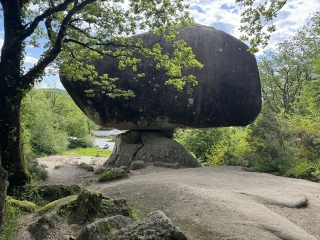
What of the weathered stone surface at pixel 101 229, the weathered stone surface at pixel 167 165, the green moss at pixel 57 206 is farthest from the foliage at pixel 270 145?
the weathered stone surface at pixel 101 229

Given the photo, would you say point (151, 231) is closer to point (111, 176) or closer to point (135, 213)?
point (135, 213)

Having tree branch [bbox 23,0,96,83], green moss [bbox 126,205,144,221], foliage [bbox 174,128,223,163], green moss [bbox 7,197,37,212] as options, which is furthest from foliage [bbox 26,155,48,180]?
foliage [bbox 174,128,223,163]

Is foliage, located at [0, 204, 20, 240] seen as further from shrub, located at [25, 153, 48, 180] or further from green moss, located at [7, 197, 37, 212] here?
shrub, located at [25, 153, 48, 180]

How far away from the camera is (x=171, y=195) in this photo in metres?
6.82

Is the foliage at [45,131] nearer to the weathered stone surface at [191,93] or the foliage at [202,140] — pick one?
the weathered stone surface at [191,93]

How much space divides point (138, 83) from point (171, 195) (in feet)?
23.9

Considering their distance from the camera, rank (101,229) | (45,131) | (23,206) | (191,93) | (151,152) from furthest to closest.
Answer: (45,131) → (151,152) → (191,93) → (23,206) → (101,229)

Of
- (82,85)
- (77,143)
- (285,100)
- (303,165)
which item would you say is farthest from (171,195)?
(77,143)

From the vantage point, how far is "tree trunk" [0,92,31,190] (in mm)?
8172

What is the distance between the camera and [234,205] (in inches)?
244

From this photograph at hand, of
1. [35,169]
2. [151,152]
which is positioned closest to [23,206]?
[35,169]

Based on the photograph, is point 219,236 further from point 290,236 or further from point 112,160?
point 112,160

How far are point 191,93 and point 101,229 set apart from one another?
941 centimetres

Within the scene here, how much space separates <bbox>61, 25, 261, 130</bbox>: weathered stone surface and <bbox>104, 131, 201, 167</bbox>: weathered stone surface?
545 millimetres
